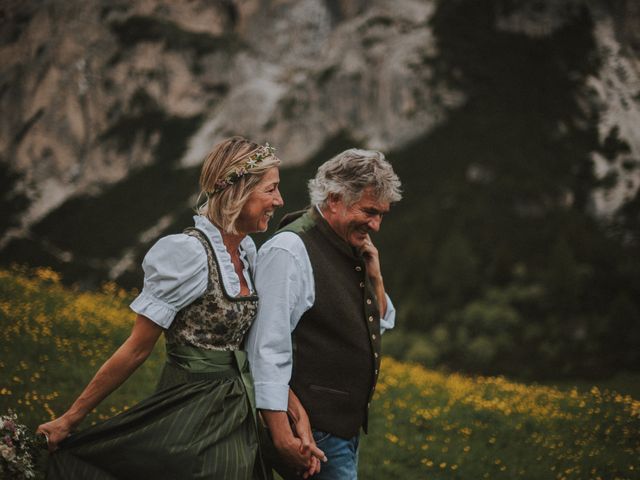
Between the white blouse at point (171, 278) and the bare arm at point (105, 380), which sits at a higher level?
the white blouse at point (171, 278)

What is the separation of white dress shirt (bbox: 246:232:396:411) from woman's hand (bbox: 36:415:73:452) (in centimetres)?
99

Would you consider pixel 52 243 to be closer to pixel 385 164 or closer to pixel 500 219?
pixel 500 219

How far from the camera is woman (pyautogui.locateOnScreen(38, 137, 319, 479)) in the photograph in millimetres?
3221

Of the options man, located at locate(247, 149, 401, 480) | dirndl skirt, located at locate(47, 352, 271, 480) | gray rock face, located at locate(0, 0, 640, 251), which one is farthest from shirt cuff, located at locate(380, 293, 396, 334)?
gray rock face, located at locate(0, 0, 640, 251)

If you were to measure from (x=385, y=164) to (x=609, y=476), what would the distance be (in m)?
5.82

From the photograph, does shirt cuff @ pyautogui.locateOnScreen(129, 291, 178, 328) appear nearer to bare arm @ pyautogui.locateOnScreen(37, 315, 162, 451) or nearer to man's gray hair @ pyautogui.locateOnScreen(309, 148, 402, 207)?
bare arm @ pyautogui.locateOnScreen(37, 315, 162, 451)

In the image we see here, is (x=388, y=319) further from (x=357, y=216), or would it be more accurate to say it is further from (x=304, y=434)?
(x=304, y=434)

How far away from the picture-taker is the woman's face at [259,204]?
3.56 meters

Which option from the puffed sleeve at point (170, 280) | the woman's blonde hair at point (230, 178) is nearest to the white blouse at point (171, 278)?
the puffed sleeve at point (170, 280)

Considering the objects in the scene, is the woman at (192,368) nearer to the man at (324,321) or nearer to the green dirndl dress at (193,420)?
the green dirndl dress at (193,420)

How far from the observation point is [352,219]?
3.68m

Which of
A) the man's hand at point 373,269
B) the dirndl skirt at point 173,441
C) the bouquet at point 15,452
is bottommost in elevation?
the bouquet at point 15,452

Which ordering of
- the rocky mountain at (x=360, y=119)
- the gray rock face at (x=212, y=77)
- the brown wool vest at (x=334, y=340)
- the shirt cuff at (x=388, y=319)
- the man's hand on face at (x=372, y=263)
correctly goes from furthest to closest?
the gray rock face at (x=212, y=77) → the rocky mountain at (x=360, y=119) → the shirt cuff at (x=388, y=319) → the man's hand on face at (x=372, y=263) → the brown wool vest at (x=334, y=340)

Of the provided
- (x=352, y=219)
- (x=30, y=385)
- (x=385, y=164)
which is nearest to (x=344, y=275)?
(x=352, y=219)
